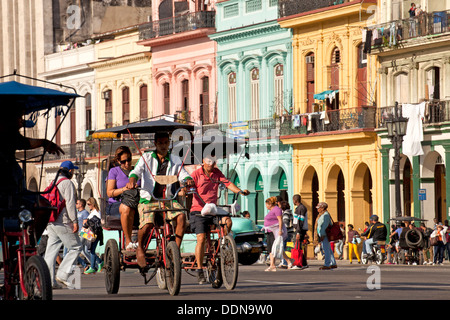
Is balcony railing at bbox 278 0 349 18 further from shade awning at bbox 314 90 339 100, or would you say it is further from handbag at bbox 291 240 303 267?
handbag at bbox 291 240 303 267

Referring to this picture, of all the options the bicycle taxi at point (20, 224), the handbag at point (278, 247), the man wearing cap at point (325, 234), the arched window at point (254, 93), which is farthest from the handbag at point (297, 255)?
the arched window at point (254, 93)

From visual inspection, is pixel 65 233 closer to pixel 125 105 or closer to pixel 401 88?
pixel 401 88

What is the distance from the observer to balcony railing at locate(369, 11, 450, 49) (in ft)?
142

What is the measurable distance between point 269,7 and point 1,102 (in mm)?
38569

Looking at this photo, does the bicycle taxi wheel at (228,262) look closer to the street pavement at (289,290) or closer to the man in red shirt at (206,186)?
the street pavement at (289,290)

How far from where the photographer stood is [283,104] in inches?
2044

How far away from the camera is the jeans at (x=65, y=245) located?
18859mm

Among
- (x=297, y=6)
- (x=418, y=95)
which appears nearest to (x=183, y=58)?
(x=297, y=6)

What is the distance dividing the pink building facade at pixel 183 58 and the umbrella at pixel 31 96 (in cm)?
4128

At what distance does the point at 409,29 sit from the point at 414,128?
3.33 meters

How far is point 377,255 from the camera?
3797 centimetres

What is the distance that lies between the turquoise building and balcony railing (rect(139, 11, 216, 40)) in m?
0.54

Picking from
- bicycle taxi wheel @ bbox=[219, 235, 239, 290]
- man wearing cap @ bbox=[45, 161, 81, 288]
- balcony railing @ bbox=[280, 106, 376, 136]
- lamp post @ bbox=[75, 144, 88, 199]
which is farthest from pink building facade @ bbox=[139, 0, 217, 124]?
bicycle taxi wheel @ bbox=[219, 235, 239, 290]

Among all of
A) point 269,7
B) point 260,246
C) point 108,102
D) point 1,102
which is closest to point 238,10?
point 269,7
